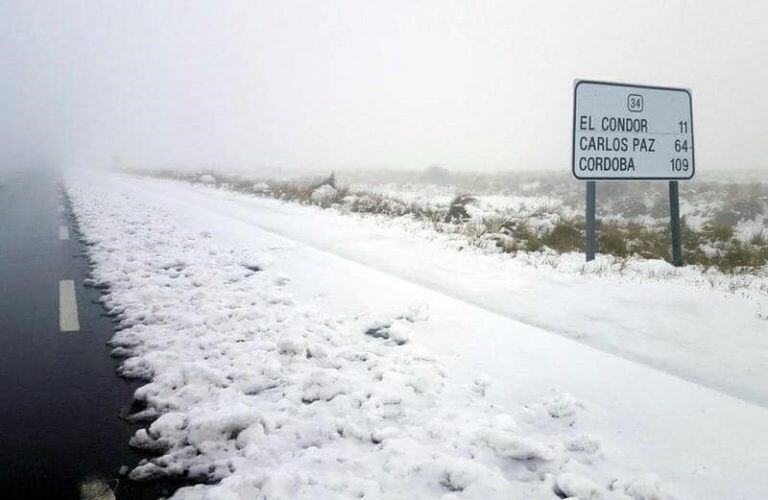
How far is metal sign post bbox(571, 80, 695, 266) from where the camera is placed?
23.3 feet

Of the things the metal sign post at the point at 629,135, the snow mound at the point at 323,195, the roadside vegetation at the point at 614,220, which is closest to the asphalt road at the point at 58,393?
the metal sign post at the point at 629,135

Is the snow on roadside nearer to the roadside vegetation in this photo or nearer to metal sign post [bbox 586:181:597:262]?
metal sign post [bbox 586:181:597:262]

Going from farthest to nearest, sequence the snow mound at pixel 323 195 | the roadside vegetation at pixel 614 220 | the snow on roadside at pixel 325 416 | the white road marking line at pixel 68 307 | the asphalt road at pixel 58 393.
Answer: the snow mound at pixel 323 195 < the roadside vegetation at pixel 614 220 < the white road marking line at pixel 68 307 < the asphalt road at pixel 58 393 < the snow on roadside at pixel 325 416

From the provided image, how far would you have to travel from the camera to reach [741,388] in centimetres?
335

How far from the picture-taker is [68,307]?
5.23 m

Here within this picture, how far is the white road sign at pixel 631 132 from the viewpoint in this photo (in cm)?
710

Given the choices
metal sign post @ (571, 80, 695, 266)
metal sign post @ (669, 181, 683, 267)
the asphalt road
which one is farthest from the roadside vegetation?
the asphalt road

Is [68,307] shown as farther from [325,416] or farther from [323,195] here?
[323,195]

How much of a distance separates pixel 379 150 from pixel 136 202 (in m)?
88.9

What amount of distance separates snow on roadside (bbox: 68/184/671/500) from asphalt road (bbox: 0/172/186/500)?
0.18 meters

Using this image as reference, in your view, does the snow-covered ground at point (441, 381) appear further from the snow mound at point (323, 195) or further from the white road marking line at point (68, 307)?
the snow mound at point (323, 195)

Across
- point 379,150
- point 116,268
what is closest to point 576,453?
point 116,268

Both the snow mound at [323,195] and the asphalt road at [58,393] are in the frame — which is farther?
the snow mound at [323,195]

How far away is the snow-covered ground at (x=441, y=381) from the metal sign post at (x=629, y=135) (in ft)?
5.83
